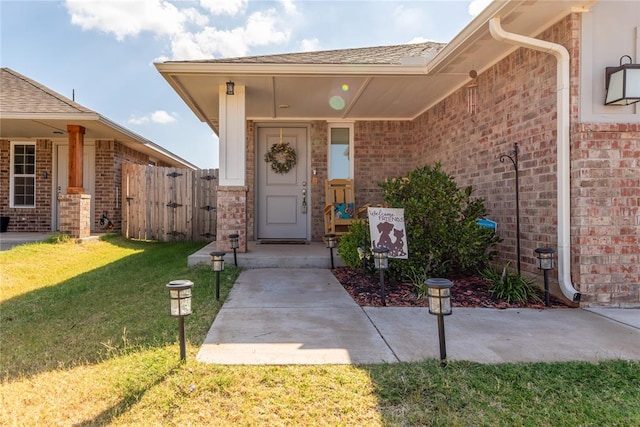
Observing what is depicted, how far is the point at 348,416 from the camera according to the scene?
5.90 feet

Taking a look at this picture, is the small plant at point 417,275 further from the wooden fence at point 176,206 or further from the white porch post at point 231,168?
the wooden fence at point 176,206

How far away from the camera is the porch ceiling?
12.5ft

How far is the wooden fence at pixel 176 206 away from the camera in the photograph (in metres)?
9.13

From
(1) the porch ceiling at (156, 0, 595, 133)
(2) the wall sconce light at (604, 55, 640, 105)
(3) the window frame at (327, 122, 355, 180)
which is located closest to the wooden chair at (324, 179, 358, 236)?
(3) the window frame at (327, 122, 355, 180)

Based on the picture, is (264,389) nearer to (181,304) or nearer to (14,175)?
(181,304)

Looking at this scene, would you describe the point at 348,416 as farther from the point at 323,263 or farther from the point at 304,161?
the point at 304,161

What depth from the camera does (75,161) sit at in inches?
323

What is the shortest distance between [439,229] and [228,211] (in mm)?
2992

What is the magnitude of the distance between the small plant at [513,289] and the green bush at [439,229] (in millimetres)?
A: 417

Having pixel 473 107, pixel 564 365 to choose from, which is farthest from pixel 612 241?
pixel 473 107

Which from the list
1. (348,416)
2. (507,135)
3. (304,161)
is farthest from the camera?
(304,161)

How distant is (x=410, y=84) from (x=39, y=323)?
5243 mm

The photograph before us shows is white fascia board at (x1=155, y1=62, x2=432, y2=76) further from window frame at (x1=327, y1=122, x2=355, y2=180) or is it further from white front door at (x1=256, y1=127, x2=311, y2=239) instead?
white front door at (x1=256, y1=127, x2=311, y2=239)

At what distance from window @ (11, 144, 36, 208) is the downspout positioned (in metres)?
10.9
